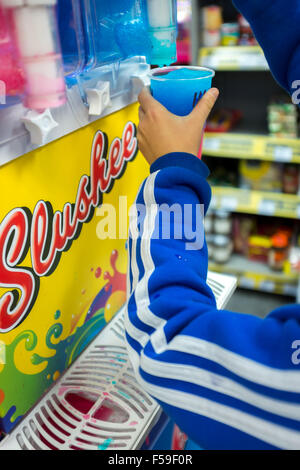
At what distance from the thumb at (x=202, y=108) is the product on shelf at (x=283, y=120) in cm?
151

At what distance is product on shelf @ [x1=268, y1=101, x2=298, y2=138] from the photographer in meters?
2.06

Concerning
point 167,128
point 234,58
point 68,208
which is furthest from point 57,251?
point 234,58

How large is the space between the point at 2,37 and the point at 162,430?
79 centimetres

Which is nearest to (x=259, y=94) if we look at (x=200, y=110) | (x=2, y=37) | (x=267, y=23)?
(x=267, y=23)

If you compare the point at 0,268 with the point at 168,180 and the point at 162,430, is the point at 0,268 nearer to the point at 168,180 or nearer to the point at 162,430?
the point at 168,180

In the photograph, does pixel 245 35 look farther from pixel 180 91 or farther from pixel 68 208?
pixel 68 208

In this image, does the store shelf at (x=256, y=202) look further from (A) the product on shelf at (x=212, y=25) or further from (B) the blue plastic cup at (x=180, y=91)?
(B) the blue plastic cup at (x=180, y=91)

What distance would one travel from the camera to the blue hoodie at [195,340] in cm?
45

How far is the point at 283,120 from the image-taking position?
6.89 ft

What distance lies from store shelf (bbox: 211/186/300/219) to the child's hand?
5.42 feet

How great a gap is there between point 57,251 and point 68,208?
0.07 metres

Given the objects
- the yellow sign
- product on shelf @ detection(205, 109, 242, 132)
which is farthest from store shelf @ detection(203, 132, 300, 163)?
the yellow sign

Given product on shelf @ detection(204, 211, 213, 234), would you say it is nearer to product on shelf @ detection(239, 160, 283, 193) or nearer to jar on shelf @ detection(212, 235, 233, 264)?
jar on shelf @ detection(212, 235, 233, 264)
